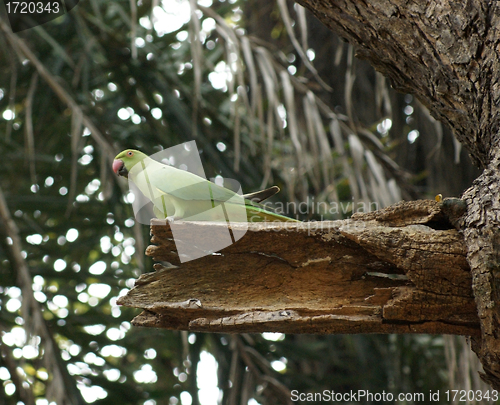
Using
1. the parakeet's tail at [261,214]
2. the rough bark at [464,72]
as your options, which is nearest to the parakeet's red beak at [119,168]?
the parakeet's tail at [261,214]

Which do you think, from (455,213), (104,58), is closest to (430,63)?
(455,213)

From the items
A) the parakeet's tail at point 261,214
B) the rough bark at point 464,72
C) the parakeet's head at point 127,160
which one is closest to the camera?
the rough bark at point 464,72

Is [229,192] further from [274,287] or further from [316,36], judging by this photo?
[316,36]

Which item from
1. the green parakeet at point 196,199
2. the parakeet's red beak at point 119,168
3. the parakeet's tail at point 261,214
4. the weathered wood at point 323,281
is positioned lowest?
the weathered wood at point 323,281

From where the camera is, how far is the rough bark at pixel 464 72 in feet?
4.21

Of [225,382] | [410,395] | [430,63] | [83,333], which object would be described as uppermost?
[430,63]

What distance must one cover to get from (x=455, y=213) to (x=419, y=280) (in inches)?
10.4

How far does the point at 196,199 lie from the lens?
2.02m

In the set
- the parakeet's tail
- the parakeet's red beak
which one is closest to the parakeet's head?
the parakeet's red beak

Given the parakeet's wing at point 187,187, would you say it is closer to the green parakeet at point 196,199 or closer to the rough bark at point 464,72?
the green parakeet at point 196,199

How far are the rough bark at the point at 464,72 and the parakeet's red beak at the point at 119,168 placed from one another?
1279 mm

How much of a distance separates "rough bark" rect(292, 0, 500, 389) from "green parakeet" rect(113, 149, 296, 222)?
30.5 inches

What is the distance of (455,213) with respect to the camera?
4.67 ft

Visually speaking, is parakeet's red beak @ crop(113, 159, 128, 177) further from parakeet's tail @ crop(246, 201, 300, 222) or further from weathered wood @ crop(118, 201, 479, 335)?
weathered wood @ crop(118, 201, 479, 335)
